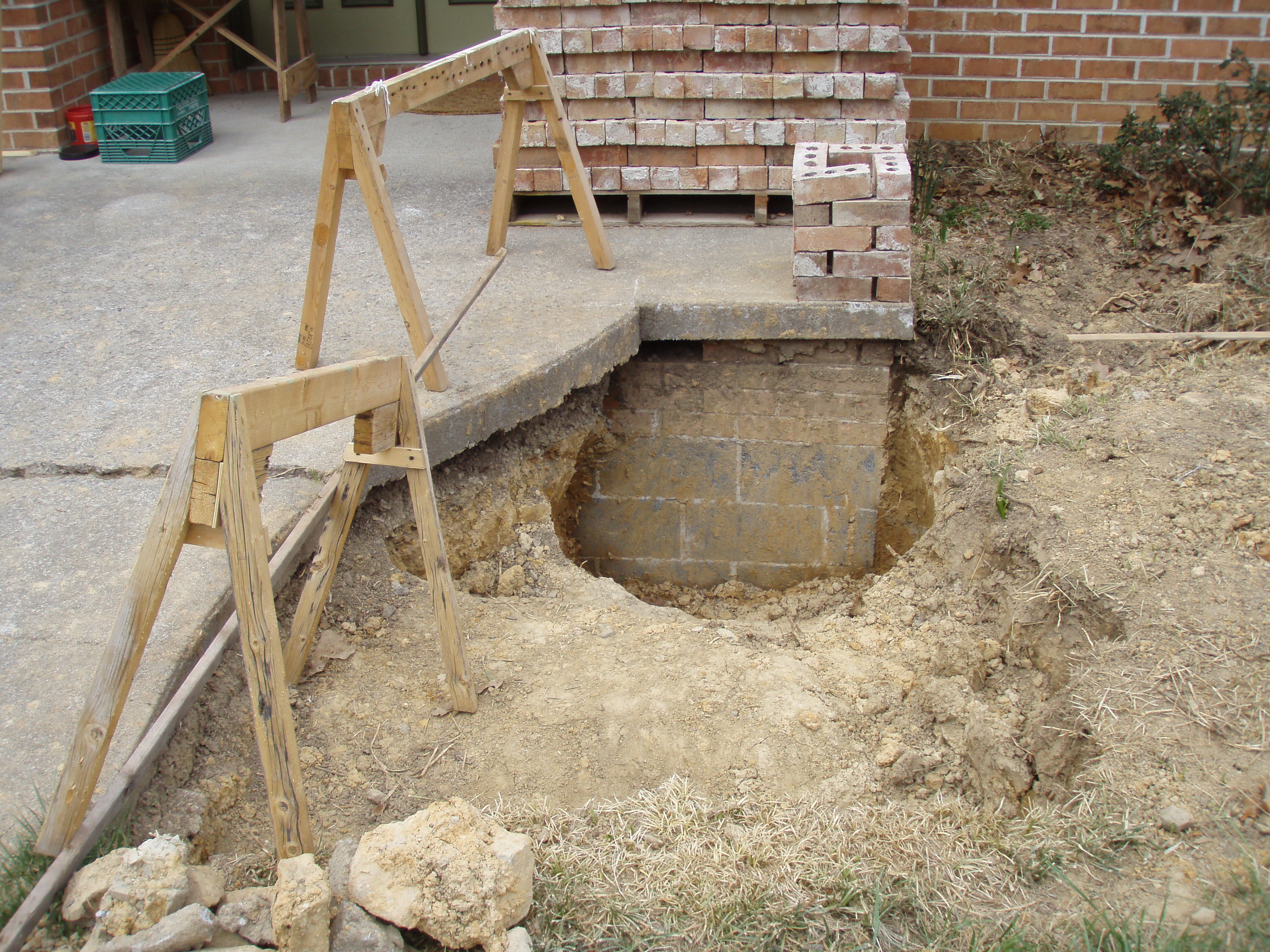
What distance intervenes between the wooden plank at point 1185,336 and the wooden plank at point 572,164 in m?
2.09

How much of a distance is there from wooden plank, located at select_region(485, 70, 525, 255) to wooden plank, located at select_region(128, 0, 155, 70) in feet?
14.0

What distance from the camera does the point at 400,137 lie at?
6668 millimetres

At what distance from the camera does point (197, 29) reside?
280 inches

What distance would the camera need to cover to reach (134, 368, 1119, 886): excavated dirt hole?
8.46ft

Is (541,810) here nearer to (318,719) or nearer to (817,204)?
(318,719)

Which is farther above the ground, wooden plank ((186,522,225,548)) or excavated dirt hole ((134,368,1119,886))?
wooden plank ((186,522,225,548))

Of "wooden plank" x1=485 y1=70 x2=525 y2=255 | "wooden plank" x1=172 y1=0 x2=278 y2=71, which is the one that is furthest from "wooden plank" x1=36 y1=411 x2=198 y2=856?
"wooden plank" x1=172 y1=0 x2=278 y2=71

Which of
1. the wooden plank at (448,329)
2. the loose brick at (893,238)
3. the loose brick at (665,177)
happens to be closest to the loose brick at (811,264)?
the loose brick at (893,238)

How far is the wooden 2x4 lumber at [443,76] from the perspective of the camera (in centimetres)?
319

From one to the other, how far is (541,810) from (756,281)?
262 cm

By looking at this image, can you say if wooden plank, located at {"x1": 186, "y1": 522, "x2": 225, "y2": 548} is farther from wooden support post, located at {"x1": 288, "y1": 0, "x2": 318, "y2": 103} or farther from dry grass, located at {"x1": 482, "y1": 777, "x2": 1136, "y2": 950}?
wooden support post, located at {"x1": 288, "y1": 0, "x2": 318, "y2": 103}

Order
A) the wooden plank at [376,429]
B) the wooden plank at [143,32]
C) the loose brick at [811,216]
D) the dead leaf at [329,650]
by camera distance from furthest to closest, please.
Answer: the wooden plank at [143,32], the loose brick at [811,216], the dead leaf at [329,650], the wooden plank at [376,429]

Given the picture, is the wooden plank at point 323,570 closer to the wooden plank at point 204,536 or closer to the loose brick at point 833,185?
the wooden plank at point 204,536

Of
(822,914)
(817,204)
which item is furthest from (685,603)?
(822,914)
